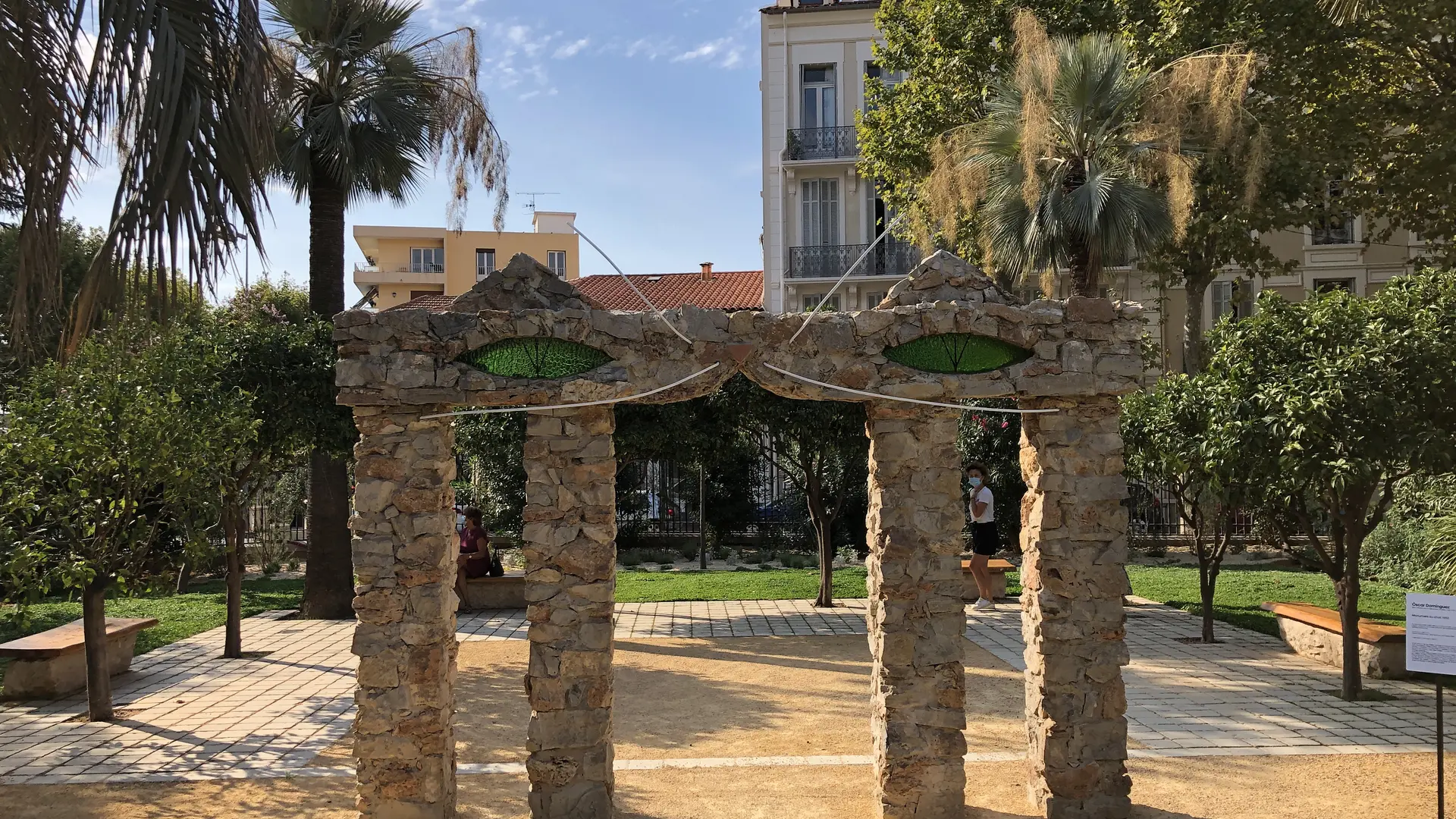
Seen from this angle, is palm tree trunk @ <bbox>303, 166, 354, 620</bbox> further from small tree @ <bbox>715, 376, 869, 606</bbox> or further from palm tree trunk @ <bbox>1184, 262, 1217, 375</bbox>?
palm tree trunk @ <bbox>1184, 262, 1217, 375</bbox>

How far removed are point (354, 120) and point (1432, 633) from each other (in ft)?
41.4

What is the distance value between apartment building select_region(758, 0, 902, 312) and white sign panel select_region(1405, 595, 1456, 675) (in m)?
18.0

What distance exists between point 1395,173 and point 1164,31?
510 centimetres

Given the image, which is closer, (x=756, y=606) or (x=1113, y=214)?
(x=1113, y=214)

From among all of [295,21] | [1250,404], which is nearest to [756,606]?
[1250,404]

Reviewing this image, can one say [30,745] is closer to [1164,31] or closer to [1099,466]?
[1099,466]

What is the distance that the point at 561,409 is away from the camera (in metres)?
6.27

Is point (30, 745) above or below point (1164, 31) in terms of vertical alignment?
below

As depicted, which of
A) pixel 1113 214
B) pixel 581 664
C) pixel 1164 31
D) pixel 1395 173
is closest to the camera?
pixel 581 664

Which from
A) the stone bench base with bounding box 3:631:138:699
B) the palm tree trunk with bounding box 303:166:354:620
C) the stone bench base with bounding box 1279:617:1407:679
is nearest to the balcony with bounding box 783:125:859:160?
the palm tree trunk with bounding box 303:166:354:620

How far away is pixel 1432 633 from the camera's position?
5891mm

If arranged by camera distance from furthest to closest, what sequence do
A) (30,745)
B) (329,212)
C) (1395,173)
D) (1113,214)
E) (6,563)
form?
1. (1395,173)
2. (329,212)
3. (1113,214)
4. (30,745)
5. (6,563)

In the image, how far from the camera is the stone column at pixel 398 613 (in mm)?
6180

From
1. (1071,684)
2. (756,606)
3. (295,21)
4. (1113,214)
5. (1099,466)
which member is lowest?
(756,606)
